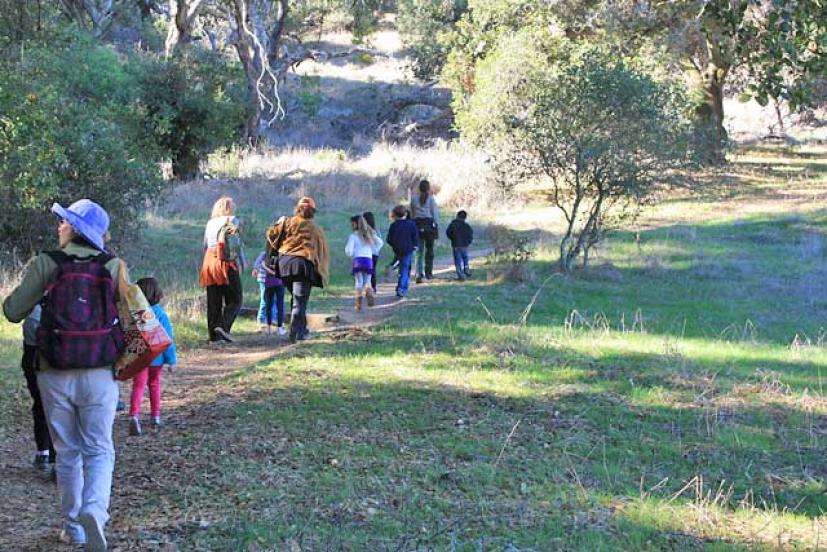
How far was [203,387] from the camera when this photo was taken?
951 cm

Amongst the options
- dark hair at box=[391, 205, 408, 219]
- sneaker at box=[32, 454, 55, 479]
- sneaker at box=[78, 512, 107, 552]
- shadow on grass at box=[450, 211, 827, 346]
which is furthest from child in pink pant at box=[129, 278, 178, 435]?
dark hair at box=[391, 205, 408, 219]

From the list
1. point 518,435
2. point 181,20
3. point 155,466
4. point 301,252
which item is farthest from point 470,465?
point 181,20

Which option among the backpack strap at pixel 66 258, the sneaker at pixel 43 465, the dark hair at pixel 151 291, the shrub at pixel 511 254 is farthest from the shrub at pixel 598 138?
the backpack strap at pixel 66 258

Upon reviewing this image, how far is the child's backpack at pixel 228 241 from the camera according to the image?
11.2 meters

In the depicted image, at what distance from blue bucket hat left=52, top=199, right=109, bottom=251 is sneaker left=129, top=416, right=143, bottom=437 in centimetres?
295

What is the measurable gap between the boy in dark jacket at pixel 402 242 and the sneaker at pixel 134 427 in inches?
278

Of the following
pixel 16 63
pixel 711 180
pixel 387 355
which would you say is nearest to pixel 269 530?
pixel 387 355

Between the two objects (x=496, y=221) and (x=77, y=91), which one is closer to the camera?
(x=77, y=91)

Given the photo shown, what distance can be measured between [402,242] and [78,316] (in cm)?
965

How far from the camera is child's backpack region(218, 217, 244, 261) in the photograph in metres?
11.2

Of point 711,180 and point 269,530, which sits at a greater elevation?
point 711,180

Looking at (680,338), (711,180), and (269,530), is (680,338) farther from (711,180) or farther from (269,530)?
(711,180)

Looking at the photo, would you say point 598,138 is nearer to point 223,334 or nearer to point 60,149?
point 223,334

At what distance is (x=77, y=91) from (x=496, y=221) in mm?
10379
